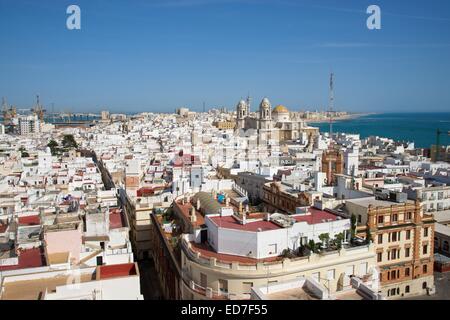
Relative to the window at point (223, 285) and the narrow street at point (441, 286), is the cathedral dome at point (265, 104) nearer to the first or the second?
the narrow street at point (441, 286)

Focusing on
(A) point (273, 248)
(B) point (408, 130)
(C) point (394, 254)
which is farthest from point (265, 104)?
(B) point (408, 130)

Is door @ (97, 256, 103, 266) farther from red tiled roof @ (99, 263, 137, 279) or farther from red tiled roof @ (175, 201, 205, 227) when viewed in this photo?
red tiled roof @ (175, 201, 205, 227)

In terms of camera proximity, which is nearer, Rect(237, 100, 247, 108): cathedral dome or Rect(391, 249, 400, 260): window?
Rect(391, 249, 400, 260): window

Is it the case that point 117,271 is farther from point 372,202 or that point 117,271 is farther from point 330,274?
point 372,202

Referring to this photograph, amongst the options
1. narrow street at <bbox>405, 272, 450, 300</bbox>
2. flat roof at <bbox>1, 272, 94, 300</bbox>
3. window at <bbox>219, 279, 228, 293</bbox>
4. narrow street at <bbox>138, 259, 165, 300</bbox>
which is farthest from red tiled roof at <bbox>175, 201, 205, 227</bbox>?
narrow street at <bbox>405, 272, 450, 300</bbox>
